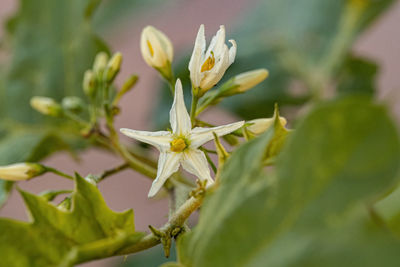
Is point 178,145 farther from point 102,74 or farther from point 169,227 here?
point 102,74

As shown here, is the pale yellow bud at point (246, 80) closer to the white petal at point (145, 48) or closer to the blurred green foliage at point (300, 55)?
the white petal at point (145, 48)

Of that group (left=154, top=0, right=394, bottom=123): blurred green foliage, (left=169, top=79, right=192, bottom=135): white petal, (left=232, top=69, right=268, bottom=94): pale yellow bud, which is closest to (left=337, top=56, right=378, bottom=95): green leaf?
(left=154, top=0, right=394, bottom=123): blurred green foliage

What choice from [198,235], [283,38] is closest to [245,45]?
[283,38]

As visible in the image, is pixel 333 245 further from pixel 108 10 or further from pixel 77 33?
pixel 108 10

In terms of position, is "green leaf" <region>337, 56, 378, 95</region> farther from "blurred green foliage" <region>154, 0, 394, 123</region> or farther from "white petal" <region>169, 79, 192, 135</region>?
"white petal" <region>169, 79, 192, 135</region>

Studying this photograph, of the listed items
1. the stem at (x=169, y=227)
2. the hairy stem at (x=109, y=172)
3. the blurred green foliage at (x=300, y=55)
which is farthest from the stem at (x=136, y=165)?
the blurred green foliage at (x=300, y=55)

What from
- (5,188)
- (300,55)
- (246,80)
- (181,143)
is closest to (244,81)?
(246,80)
